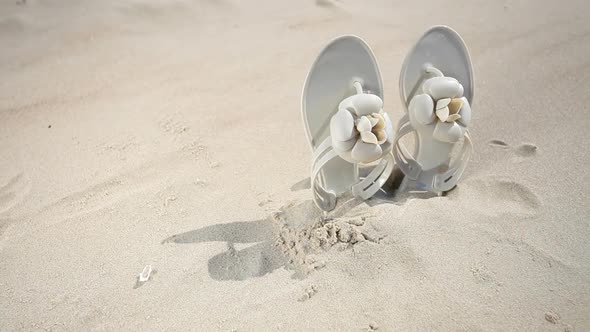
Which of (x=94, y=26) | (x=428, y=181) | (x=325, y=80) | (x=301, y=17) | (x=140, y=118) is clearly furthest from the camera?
(x=301, y=17)

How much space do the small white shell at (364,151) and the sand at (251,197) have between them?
7.0 inches

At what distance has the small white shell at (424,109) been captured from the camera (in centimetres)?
96

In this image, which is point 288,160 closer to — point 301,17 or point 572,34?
point 301,17

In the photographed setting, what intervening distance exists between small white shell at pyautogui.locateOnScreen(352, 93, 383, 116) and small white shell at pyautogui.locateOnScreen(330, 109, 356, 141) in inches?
0.8

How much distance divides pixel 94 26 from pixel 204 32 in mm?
472

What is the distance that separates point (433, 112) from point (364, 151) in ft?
0.70

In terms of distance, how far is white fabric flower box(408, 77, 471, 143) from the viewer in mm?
947

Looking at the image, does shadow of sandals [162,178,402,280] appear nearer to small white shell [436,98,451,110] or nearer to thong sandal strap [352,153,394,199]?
thong sandal strap [352,153,394,199]

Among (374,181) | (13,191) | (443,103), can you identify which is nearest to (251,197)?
(374,181)

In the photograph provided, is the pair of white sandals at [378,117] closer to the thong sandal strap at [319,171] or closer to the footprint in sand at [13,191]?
the thong sandal strap at [319,171]

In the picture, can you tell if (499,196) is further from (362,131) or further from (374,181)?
(362,131)

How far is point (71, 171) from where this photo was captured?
1271mm

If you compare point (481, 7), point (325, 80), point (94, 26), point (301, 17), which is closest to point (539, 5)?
point (481, 7)

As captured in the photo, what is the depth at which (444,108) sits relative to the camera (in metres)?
0.95
